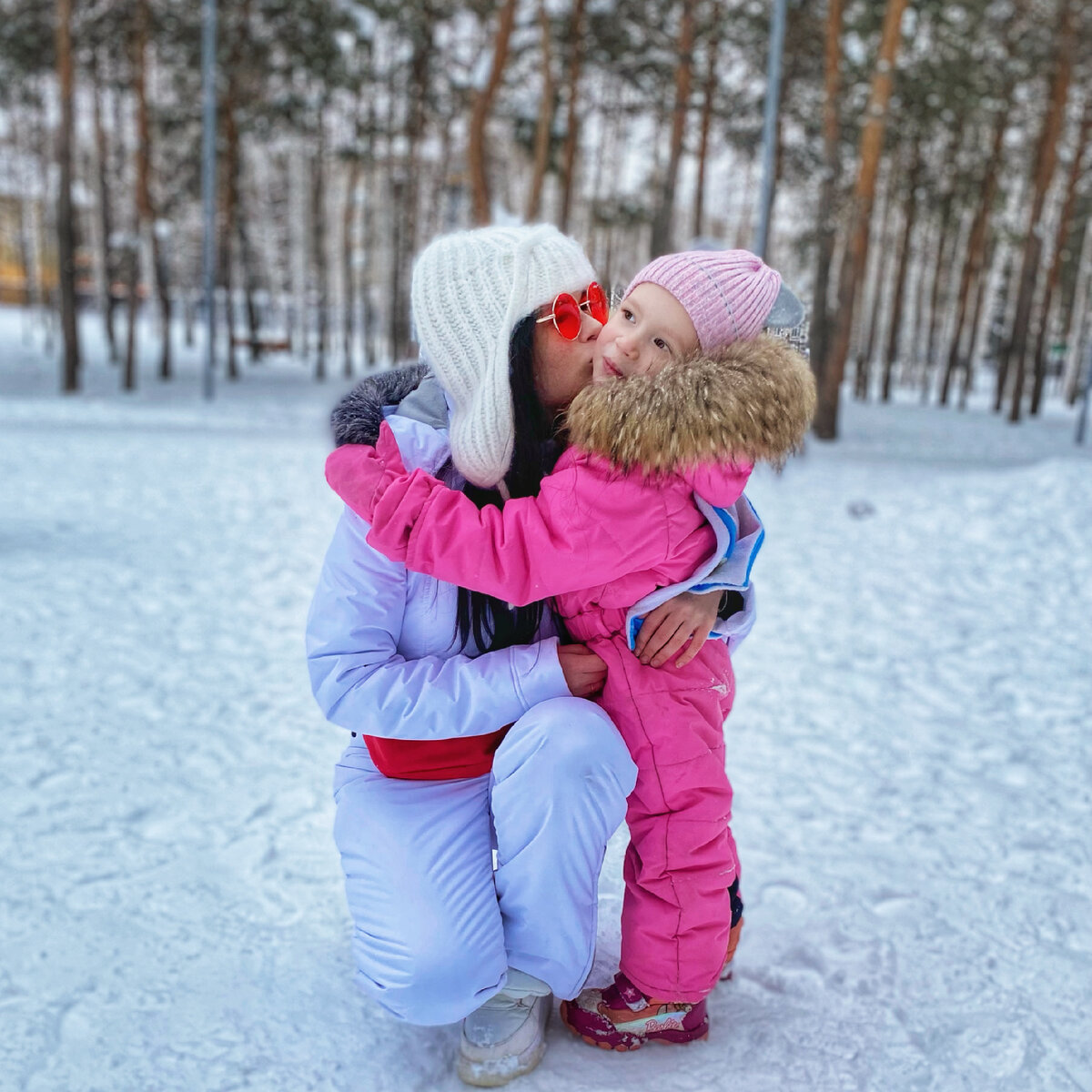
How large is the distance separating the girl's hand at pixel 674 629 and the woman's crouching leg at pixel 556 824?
140 mm

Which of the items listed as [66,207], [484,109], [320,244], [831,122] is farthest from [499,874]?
[320,244]

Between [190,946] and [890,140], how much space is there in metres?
19.7

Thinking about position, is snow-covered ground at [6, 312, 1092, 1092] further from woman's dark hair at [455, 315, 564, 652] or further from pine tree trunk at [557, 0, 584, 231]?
pine tree trunk at [557, 0, 584, 231]

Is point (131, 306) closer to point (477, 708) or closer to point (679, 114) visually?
point (679, 114)

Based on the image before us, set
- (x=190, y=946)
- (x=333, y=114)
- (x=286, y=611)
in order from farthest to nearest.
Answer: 1. (x=333, y=114)
2. (x=286, y=611)
3. (x=190, y=946)

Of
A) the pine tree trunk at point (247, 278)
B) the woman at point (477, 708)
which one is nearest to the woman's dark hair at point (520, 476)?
the woman at point (477, 708)

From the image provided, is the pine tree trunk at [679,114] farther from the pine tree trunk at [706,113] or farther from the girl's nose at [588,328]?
the girl's nose at [588,328]

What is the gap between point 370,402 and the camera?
170cm

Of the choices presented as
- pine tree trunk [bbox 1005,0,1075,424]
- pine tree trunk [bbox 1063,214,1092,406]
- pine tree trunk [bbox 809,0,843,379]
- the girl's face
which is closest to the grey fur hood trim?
the girl's face

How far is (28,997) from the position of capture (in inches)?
71.8

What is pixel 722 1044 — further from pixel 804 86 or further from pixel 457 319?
pixel 804 86

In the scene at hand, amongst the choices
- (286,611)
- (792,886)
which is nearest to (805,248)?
(286,611)

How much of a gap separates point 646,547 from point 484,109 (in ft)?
33.6

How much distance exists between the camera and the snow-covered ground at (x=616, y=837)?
1.75 metres
